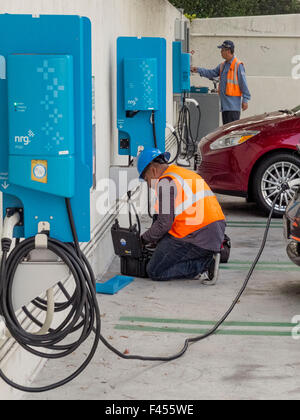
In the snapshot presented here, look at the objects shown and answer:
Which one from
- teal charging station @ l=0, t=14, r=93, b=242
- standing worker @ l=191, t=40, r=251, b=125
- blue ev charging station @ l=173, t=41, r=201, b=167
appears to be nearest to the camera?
teal charging station @ l=0, t=14, r=93, b=242

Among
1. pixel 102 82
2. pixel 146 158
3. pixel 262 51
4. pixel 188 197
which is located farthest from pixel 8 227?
pixel 262 51

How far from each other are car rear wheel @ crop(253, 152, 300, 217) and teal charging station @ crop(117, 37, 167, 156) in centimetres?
200

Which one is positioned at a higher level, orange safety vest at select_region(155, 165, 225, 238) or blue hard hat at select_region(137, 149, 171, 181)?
blue hard hat at select_region(137, 149, 171, 181)

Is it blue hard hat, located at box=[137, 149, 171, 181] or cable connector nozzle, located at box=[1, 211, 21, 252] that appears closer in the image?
cable connector nozzle, located at box=[1, 211, 21, 252]

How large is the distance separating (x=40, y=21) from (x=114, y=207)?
4.68 meters

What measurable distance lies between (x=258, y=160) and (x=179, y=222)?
3346 millimetres

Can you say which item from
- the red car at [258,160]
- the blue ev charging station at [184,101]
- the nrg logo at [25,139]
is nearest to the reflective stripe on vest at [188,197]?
the red car at [258,160]

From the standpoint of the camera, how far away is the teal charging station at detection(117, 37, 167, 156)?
26.6ft

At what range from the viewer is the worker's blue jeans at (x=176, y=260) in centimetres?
717

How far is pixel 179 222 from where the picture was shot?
7.10 m

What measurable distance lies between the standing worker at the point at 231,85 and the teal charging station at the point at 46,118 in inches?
389

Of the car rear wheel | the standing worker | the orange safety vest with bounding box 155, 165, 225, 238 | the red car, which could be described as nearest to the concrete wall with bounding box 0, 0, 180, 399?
the orange safety vest with bounding box 155, 165, 225, 238

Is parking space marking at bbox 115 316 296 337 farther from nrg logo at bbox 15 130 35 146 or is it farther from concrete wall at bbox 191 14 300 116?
concrete wall at bbox 191 14 300 116

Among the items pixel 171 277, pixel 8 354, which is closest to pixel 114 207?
pixel 171 277
